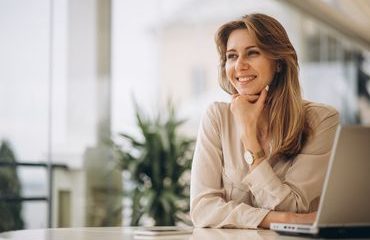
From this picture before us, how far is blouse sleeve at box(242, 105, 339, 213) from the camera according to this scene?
8.46ft

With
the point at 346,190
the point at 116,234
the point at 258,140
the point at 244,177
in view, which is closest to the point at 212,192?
the point at 244,177

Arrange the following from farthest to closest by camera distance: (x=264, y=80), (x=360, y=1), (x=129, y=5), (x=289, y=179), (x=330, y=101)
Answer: (x=330, y=101), (x=360, y=1), (x=129, y=5), (x=264, y=80), (x=289, y=179)

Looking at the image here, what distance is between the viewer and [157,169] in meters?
6.00

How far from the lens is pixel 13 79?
4.95 metres

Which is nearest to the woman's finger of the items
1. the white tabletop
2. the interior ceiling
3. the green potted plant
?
the white tabletop

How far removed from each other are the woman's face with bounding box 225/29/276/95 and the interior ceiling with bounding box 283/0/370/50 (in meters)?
4.57

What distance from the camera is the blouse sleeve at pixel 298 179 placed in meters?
2.58

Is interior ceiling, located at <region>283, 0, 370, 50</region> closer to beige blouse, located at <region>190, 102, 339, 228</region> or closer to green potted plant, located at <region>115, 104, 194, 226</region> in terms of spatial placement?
green potted plant, located at <region>115, 104, 194, 226</region>

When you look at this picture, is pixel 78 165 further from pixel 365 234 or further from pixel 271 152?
pixel 365 234

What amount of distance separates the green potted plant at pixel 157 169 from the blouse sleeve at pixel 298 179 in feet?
10.7

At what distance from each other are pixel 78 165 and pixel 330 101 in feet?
19.4

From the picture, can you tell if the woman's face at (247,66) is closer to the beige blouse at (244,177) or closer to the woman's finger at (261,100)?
the woman's finger at (261,100)

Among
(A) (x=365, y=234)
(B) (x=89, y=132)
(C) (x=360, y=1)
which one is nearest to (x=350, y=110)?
(C) (x=360, y=1)

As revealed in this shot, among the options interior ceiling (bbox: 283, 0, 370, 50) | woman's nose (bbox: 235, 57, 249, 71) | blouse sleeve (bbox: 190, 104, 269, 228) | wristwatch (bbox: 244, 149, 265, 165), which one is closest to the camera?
blouse sleeve (bbox: 190, 104, 269, 228)
